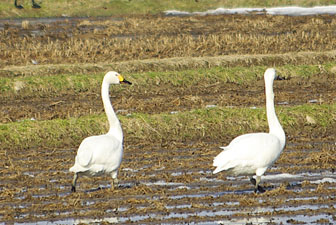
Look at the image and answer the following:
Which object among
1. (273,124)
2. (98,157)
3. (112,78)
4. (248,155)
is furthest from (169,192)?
(112,78)

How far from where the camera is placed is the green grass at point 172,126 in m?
14.3

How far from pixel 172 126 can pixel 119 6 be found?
138ft

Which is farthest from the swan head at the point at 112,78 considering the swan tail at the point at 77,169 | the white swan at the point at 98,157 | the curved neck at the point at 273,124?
the curved neck at the point at 273,124

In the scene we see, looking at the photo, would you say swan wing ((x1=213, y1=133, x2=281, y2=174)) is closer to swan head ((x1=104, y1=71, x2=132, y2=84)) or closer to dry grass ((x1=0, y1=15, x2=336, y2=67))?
swan head ((x1=104, y1=71, x2=132, y2=84))

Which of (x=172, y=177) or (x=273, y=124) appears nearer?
(x=273, y=124)

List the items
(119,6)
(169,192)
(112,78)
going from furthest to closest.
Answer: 1. (119,6)
2. (112,78)
3. (169,192)

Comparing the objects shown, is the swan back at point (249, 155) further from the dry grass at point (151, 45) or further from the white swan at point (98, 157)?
the dry grass at point (151, 45)

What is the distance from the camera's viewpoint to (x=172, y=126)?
48.8ft

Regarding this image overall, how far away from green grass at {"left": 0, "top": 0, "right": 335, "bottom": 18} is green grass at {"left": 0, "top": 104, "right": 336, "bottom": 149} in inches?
1541

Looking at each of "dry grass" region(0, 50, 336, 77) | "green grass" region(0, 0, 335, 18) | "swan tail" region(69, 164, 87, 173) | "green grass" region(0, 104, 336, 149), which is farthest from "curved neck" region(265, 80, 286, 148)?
"green grass" region(0, 0, 335, 18)

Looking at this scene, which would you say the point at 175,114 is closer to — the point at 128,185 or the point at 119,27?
the point at 128,185

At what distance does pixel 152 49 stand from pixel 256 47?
159 inches

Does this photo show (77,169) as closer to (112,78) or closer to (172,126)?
(112,78)

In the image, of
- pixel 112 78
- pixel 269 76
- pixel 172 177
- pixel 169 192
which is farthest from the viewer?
pixel 112 78
